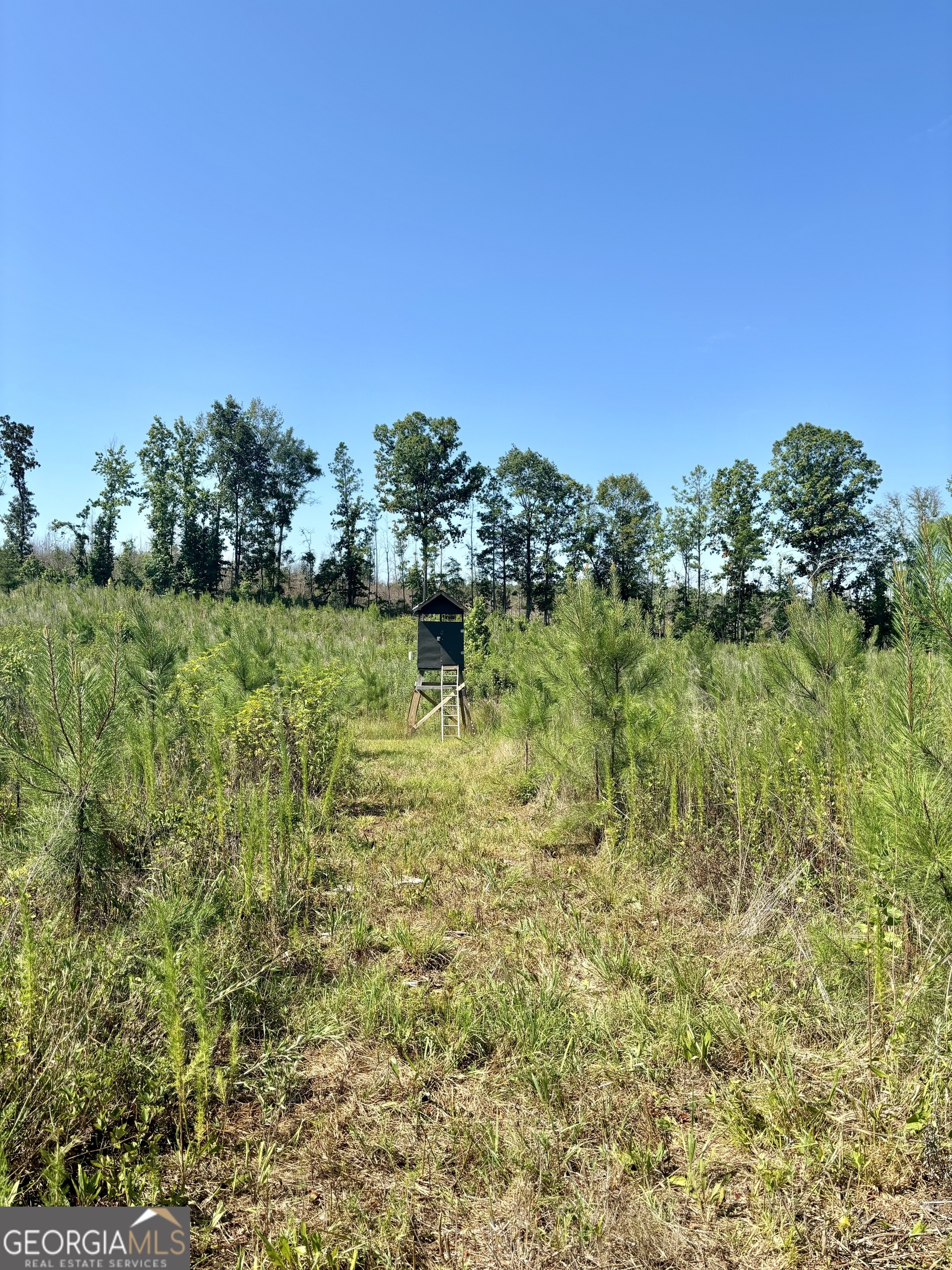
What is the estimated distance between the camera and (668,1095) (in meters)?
2.16

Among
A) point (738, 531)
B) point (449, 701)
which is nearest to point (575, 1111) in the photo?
point (449, 701)

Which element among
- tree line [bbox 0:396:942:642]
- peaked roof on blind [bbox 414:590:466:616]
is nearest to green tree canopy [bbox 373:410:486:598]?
tree line [bbox 0:396:942:642]

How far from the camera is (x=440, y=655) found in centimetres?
1138

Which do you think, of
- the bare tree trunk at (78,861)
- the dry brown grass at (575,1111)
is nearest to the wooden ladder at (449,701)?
the dry brown grass at (575,1111)

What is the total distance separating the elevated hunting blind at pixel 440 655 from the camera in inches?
430

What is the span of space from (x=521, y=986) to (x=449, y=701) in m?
8.20

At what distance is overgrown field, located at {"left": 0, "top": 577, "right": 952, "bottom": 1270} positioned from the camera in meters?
1.75

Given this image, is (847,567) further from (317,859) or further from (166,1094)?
(166,1094)

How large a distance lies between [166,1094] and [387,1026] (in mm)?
828

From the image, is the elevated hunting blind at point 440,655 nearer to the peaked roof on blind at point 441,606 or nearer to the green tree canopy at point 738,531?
the peaked roof on blind at point 441,606

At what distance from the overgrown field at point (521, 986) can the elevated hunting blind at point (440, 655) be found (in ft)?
19.8

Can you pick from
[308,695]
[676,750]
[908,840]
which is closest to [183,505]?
[308,695]

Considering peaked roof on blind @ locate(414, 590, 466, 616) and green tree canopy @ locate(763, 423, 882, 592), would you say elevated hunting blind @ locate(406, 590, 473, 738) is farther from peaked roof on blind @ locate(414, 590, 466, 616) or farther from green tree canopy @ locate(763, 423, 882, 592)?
green tree canopy @ locate(763, 423, 882, 592)

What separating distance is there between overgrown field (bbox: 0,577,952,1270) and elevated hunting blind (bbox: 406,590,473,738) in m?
6.04
